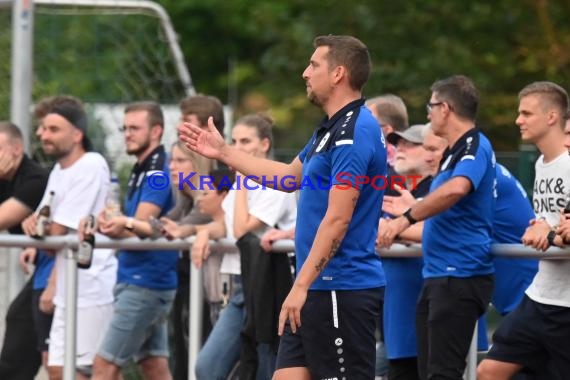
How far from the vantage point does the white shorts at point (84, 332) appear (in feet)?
28.7

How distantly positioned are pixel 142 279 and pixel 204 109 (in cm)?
112

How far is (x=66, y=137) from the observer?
9.28 metres

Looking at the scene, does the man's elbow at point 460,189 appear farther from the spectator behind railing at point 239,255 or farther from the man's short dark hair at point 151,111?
the man's short dark hair at point 151,111

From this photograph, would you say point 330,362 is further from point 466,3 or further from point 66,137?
point 466,3

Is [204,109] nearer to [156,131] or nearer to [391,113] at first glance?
[156,131]

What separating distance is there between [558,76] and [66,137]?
11.1 m

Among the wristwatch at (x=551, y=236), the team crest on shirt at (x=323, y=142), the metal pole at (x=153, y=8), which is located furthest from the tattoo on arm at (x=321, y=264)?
the metal pole at (x=153, y=8)

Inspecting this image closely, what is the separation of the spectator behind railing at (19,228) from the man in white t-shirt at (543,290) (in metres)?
3.11

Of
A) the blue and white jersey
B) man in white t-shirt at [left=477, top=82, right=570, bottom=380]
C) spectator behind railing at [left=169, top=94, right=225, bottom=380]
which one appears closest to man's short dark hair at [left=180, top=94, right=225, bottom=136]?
spectator behind railing at [left=169, top=94, right=225, bottom=380]

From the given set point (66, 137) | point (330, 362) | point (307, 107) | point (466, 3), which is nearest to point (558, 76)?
point (466, 3)

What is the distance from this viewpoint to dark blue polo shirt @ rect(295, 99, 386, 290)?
6676 millimetres

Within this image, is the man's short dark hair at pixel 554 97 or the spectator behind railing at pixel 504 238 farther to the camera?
the spectator behind railing at pixel 504 238

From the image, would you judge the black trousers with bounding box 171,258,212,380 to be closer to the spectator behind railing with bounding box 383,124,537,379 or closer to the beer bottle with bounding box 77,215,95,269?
the beer bottle with bounding box 77,215,95,269

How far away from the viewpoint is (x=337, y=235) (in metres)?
6.56
